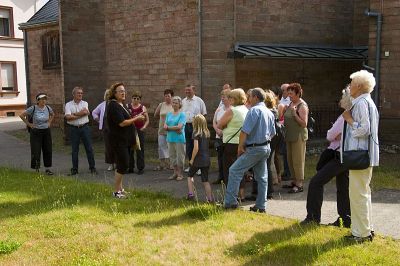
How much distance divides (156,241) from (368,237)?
2.43 m

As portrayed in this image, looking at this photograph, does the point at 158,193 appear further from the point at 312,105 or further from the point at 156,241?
the point at 312,105

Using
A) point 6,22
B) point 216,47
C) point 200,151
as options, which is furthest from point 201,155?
point 6,22

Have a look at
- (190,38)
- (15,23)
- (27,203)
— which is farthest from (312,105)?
(15,23)

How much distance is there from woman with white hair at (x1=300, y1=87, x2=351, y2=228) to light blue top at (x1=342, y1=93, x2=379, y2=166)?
0.62 metres

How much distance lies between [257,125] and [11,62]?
28.4m

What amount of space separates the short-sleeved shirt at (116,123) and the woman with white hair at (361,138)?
11.9 feet

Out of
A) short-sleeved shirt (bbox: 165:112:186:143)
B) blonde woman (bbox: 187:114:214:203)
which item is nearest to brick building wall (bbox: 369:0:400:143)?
short-sleeved shirt (bbox: 165:112:186:143)

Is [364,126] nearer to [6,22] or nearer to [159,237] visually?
[159,237]

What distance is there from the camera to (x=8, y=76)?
3077cm

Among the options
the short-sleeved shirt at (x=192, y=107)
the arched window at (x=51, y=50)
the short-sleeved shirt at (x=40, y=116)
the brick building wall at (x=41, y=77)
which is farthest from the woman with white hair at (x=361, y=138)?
the arched window at (x=51, y=50)

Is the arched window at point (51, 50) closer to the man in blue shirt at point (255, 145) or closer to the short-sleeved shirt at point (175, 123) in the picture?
the short-sleeved shirt at point (175, 123)

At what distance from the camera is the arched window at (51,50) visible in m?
20.8

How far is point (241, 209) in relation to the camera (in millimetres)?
6633

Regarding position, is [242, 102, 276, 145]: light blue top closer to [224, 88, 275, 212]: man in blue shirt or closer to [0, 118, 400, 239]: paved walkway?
[224, 88, 275, 212]: man in blue shirt
